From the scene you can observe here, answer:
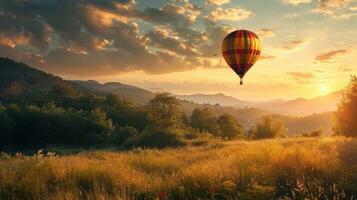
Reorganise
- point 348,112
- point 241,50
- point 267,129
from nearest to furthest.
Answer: point 241,50 → point 348,112 → point 267,129

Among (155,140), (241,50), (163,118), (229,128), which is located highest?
(241,50)

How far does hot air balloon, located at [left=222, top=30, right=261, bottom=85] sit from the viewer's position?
103 ft

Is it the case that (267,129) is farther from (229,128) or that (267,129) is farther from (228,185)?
(228,185)

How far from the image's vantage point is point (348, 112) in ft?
185

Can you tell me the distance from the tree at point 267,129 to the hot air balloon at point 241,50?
2713 inches

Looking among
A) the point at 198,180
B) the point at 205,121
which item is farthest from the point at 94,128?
the point at 198,180

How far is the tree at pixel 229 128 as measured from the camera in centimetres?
10174

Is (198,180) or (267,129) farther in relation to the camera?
(267,129)

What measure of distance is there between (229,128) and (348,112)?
48.3m

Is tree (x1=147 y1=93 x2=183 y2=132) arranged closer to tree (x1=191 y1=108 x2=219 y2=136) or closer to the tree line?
the tree line

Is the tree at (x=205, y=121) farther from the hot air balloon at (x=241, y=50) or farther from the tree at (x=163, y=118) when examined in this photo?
the hot air balloon at (x=241, y=50)

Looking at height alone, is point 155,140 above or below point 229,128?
below

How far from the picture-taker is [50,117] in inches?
3123

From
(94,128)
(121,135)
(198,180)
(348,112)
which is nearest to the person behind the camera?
(198,180)
